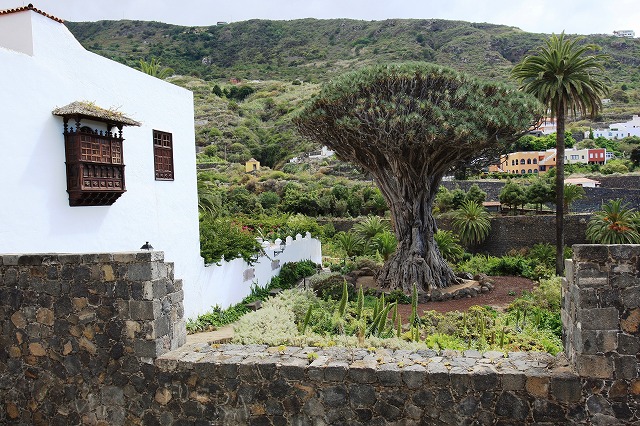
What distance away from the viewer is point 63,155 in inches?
368

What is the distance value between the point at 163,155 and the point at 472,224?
16643mm

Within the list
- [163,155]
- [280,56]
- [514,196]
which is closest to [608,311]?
[163,155]

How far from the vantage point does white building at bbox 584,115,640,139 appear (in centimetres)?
5467

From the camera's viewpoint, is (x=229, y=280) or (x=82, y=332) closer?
(x=82, y=332)

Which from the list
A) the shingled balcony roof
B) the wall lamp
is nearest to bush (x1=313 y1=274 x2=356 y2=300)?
the wall lamp

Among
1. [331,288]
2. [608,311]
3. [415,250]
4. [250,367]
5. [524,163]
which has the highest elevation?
[524,163]

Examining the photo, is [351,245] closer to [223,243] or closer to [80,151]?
[223,243]

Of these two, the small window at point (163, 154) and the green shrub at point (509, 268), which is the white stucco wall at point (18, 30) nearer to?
the small window at point (163, 154)

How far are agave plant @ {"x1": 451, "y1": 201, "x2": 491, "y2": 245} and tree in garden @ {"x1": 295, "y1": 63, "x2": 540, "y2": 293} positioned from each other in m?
7.51

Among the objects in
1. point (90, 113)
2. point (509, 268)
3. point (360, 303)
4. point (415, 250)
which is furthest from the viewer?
point (509, 268)

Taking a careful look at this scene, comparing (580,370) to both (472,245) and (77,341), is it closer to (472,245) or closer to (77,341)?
(77,341)

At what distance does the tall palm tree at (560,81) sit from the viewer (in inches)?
778

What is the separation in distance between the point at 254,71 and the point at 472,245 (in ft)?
225

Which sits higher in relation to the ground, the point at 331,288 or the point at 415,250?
the point at 415,250
